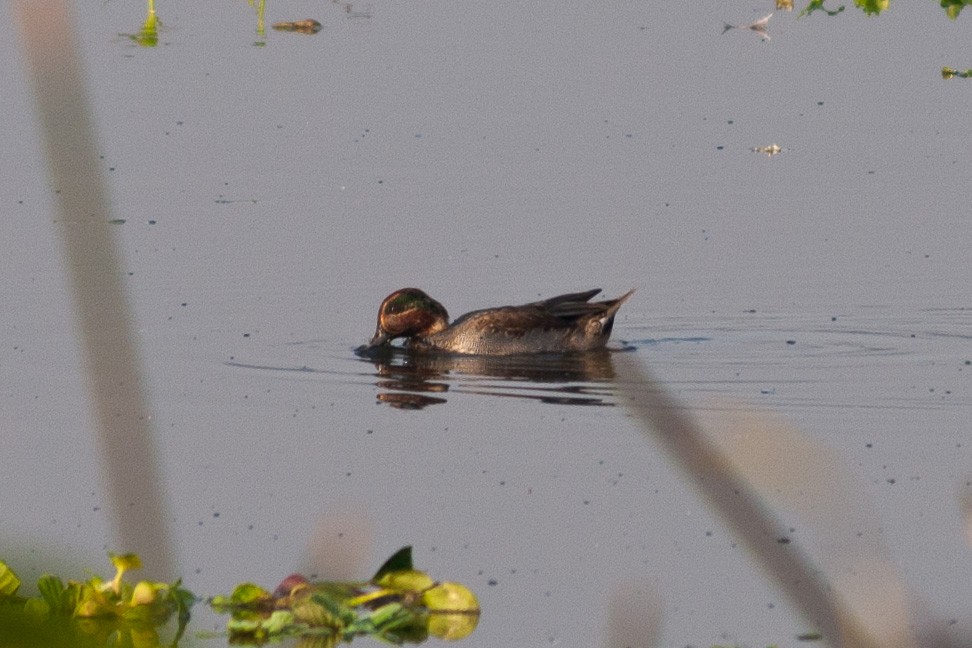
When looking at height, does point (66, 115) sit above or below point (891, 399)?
above

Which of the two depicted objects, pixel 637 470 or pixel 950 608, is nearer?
pixel 950 608

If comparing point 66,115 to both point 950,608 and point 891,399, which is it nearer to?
point 950,608

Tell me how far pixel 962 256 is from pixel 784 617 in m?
7.58

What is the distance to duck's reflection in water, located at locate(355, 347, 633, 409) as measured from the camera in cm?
1050

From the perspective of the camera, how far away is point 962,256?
525 inches

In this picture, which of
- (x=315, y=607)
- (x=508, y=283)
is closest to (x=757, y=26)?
(x=508, y=283)

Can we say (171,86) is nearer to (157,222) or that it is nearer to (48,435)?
(157,222)

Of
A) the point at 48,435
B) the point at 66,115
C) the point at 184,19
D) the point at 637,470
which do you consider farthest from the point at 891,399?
the point at 184,19

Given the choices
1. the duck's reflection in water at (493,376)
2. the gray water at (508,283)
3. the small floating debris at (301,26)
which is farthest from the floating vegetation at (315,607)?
the small floating debris at (301,26)

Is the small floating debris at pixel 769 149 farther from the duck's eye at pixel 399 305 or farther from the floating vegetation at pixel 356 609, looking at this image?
the floating vegetation at pixel 356 609

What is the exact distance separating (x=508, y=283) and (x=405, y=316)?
5.68 ft

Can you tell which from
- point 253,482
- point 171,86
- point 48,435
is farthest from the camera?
point 171,86

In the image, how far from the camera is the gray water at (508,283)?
712cm

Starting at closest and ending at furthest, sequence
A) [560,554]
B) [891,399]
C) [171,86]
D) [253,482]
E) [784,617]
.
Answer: [784,617] → [560,554] → [253,482] → [891,399] → [171,86]
